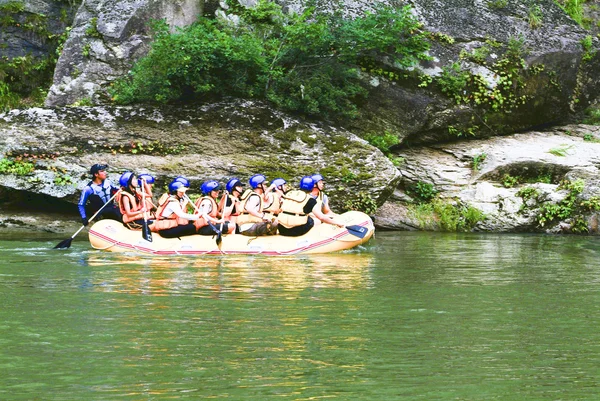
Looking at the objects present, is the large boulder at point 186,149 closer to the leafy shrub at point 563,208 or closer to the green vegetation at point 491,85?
the leafy shrub at point 563,208

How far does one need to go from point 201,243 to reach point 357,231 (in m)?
2.35

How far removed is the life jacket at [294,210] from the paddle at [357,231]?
2.35 ft

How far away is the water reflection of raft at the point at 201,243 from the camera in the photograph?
13.1 m

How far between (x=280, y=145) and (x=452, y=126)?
4.43 meters

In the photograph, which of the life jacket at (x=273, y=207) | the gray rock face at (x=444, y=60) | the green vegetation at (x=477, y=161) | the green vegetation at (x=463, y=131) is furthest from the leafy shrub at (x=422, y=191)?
the life jacket at (x=273, y=207)

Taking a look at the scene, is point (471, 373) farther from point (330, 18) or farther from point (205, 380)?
point (330, 18)

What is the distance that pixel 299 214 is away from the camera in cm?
1395

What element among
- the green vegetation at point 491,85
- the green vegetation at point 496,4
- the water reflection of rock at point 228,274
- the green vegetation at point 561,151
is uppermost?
the green vegetation at point 496,4

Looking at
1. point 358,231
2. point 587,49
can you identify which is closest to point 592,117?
point 587,49

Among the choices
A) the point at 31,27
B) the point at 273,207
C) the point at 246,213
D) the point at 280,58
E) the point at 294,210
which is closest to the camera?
the point at 294,210

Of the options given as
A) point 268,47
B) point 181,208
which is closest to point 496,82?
point 268,47

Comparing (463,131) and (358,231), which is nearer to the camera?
(358,231)

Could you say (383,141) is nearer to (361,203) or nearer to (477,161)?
(477,161)

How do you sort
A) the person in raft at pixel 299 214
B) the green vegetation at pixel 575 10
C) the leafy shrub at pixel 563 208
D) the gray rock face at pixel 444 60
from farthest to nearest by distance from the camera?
the green vegetation at pixel 575 10
the gray rock face at pixel 444 60
the leafy shrub at pixel 563 208
the person in raft at pixel 299 214
